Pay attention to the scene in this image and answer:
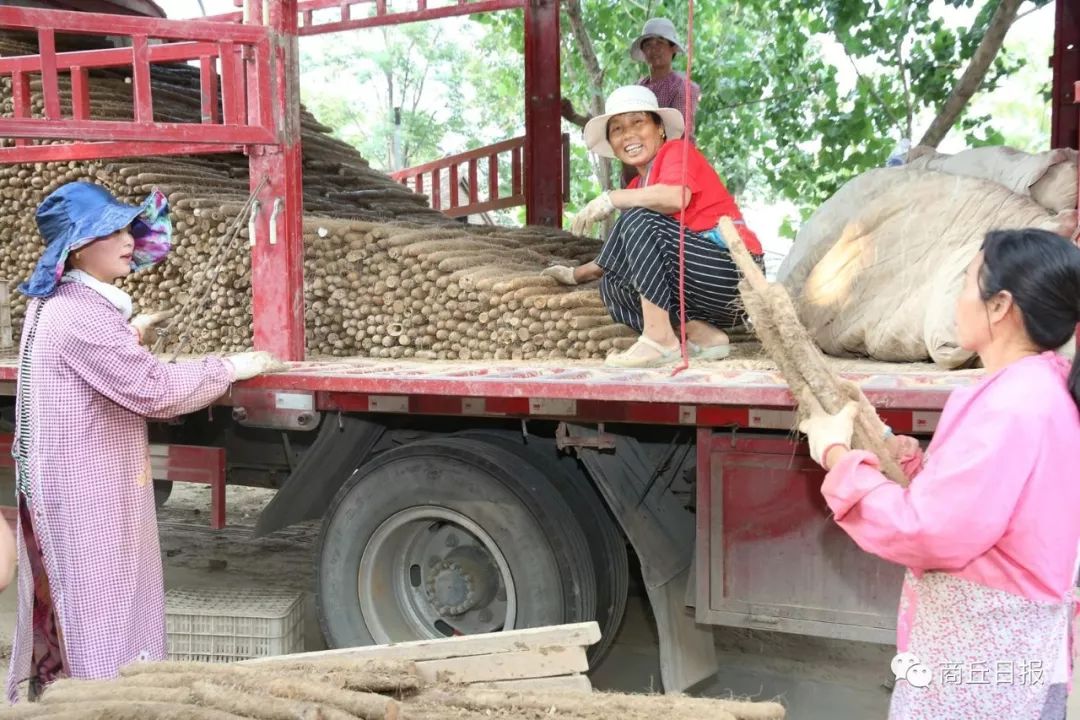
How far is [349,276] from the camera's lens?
432 cm

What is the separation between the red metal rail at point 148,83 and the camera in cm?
324

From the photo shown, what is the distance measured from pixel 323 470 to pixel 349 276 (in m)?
0.87

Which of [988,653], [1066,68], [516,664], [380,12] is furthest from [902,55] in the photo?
[988,653]

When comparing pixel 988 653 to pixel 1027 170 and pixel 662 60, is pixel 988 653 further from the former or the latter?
pixel 662 60

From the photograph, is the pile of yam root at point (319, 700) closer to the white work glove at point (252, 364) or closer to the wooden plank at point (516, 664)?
the wooden plank at point (516, 664)

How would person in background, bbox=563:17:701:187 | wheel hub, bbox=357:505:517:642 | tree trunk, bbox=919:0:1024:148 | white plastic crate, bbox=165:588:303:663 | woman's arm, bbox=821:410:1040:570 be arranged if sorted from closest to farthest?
woman's arm, bbox=821:410:1040:570 → wheel hub, bbox=357:505:517:642 → white plastic crate, bbox=165:588:303:663 → person in background, bbox=563:17:701:187 → tree trunk, bbox=919:0:1024:148

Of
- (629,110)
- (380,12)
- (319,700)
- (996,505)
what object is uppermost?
(380,12)

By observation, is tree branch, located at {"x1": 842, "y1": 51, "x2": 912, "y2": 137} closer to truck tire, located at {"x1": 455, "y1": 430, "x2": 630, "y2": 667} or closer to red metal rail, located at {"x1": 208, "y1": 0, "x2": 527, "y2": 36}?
red metal rail, located at {"x1": 208, "y1": 0, "x2": 527, "y2": 36}

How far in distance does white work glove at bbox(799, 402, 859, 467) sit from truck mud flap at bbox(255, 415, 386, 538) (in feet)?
7.08

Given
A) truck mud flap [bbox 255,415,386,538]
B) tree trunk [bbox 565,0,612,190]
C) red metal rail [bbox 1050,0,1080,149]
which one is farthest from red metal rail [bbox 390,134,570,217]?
truck mud flap [bbox 255,415,386,538]

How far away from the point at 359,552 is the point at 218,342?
1304 millimetres

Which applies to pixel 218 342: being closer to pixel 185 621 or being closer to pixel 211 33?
pixel 185 621

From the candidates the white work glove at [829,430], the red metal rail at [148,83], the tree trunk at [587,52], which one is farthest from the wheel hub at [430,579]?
the tree trunk at [587,52]

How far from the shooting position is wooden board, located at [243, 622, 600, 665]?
2314mm
